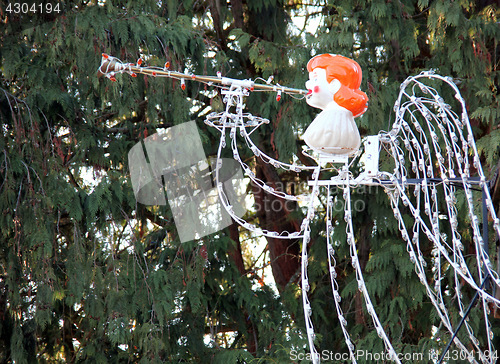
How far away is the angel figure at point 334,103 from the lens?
113 inches

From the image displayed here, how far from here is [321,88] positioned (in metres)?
2.96

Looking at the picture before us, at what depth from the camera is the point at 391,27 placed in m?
4.98

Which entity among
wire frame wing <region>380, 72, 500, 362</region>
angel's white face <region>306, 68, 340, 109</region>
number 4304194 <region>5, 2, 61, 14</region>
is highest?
number 4304194 <region>5, 2, 61, 14</region>

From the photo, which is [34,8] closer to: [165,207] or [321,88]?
[165,207]

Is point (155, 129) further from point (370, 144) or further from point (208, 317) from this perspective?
point (370, 144)

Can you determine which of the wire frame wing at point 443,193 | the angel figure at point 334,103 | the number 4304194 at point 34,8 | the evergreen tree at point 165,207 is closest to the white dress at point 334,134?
Answer: the angel figure at point 334,103

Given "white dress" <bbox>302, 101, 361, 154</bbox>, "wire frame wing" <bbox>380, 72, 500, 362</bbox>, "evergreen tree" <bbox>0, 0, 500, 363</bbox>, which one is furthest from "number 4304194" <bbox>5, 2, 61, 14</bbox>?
"white dress" <bbox>302, 101, 361, 154</bbox>

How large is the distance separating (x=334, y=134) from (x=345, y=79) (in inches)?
11.1

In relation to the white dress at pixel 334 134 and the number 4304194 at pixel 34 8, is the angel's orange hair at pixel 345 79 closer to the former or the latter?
the white dress at pixel 334 134

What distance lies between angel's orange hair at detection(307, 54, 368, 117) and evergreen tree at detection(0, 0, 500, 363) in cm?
189

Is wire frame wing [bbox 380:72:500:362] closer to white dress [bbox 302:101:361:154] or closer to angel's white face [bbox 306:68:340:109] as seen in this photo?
white dress [bbox 302:101:361:154]

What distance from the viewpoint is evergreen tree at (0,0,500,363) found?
459 centimetres

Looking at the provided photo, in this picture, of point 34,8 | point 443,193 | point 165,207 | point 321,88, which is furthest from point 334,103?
point 34,8

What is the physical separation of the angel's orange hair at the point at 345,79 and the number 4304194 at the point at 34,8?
2685mm
